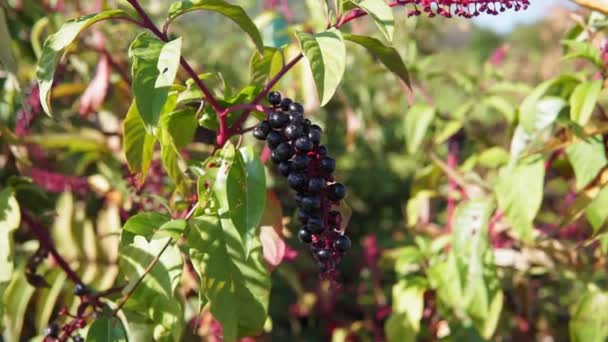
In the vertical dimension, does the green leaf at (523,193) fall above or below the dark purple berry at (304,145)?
below

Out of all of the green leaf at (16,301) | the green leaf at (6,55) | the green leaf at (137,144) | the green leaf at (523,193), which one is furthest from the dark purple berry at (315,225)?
the green leaf at (16,301)

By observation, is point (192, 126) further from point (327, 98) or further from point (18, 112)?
point (18, 112)

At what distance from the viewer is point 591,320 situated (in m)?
1.52

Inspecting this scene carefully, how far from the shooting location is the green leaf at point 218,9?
0.98 meters

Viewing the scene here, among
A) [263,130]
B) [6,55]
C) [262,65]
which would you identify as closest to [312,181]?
[263,130]

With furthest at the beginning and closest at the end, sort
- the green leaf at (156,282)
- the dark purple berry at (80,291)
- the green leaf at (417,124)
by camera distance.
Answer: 1. the green leaf at (417,124)
2. the dark purple berry at (80,291)
3. the green leaf at (156,282)

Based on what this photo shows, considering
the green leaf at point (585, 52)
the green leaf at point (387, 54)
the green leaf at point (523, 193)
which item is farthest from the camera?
the green leaf at point (523, 193)

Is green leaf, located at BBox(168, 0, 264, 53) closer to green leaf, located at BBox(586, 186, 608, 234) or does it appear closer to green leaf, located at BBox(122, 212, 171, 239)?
green leaf, located at BBox(122, 212, 171, 239)

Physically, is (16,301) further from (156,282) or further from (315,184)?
(315,184)

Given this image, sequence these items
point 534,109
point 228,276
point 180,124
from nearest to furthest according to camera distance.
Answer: point 228,276
point 180,124
point 534,109

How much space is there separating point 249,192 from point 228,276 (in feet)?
0.42

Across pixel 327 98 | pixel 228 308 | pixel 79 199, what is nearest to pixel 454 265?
pixel 228 308

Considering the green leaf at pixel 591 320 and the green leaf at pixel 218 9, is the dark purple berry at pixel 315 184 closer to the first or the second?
the green leaf at pixel 218 9

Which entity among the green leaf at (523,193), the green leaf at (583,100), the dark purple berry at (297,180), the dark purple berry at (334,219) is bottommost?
the green leaf at (523,193)
